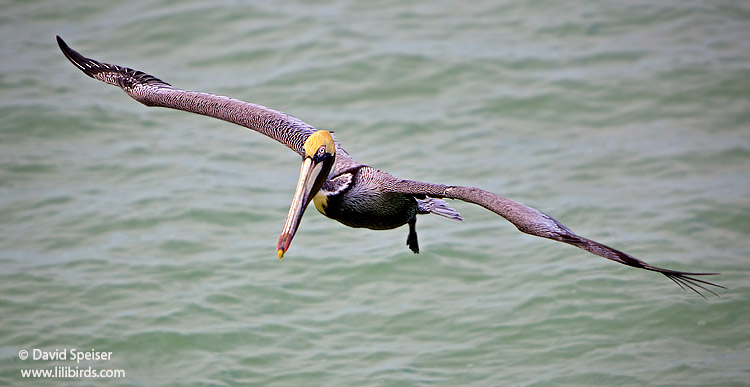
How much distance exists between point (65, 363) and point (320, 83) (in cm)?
563

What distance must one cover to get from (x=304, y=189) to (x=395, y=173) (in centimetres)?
419

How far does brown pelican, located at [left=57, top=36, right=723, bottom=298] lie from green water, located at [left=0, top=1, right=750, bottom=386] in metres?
0.99

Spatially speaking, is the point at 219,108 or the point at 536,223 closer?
the point at 536,223

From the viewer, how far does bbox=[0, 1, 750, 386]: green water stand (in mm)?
8398

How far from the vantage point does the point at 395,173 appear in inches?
419

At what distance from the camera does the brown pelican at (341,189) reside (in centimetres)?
597

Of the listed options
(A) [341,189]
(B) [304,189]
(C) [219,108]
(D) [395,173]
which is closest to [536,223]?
(B) [304,189]

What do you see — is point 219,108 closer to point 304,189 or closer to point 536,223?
point 304,189

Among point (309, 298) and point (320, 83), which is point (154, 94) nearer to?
point (309, 298)

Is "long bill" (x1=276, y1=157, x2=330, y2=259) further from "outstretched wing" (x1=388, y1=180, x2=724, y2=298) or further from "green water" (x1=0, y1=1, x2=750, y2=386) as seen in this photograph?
"green water" (x1=0, y1=1, x2=750, y2=386)

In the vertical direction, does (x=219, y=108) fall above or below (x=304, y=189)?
above

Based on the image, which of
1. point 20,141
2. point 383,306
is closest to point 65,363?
point 383,306

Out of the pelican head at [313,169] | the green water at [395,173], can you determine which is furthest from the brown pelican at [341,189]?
the green water at [395,173]

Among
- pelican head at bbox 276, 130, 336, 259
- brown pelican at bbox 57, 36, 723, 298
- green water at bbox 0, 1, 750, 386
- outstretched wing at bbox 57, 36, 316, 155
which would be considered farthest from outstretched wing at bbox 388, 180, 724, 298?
green water at bbox 0, 1, 750, 386
